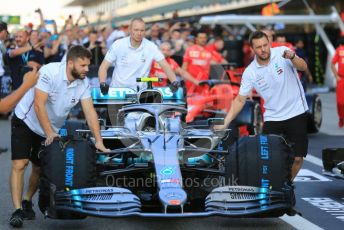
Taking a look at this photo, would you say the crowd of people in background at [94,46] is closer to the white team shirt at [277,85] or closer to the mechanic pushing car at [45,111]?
the mechanic pushing car at [45,111]

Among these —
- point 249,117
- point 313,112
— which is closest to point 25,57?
point 249,117

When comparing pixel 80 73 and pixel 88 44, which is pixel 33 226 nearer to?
pixel 80 73

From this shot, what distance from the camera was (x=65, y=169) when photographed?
7500mm

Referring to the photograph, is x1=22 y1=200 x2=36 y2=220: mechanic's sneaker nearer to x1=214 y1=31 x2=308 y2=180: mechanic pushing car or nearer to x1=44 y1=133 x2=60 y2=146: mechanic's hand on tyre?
x1=44 y1=133 x2=60 y2=146: mechanic's hand on tyre

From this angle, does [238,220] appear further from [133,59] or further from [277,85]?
[133,59]

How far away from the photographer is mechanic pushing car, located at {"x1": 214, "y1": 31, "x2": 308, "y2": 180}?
9062mm

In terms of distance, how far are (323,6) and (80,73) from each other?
28630 mm

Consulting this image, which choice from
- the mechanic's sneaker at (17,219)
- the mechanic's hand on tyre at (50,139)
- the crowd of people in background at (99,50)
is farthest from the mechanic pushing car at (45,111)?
the crowd of people in background at (99,50)

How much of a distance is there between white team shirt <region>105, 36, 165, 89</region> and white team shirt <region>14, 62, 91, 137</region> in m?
3.25

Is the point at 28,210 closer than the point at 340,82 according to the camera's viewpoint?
Yes

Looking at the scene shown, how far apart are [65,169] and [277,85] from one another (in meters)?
2.59

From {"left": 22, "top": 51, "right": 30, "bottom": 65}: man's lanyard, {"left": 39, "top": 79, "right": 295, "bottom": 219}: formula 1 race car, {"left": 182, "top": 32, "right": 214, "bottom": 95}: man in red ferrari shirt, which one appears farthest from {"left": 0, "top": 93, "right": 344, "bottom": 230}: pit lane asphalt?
{"left": 182, "top": 32, "right": 214, "bottom": 95}: man in red ferrari shirt

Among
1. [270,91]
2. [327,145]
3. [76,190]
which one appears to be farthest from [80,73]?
[327,145]

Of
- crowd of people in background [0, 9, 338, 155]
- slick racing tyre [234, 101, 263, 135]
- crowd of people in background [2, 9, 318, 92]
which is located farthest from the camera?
crowd of people in background [2, 9, 318, 92]
